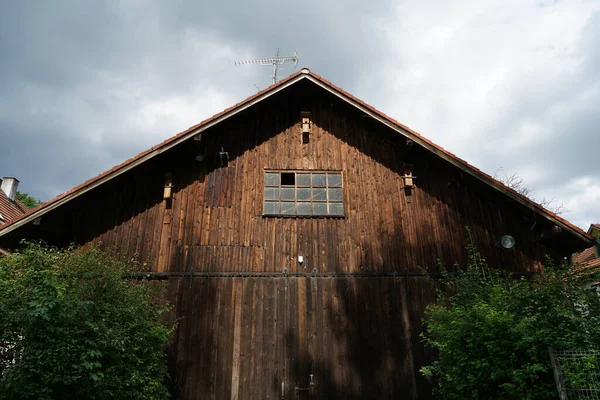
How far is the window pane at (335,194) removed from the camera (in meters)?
9.85

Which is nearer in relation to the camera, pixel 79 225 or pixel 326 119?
pixel 79 225

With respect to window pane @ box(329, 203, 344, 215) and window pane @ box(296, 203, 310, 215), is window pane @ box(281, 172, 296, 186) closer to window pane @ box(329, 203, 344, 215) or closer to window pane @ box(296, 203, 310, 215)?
window pane @ box(296, 203, 310, 215)

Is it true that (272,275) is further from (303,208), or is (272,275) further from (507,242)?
(507,242)

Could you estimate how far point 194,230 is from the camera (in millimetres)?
9359

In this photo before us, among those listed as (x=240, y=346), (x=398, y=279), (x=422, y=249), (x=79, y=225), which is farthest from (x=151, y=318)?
(x=422, y=249)

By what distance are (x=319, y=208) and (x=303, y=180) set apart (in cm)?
86

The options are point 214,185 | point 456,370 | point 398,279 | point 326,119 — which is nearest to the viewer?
point 456,370

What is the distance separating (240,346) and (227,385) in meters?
0.80

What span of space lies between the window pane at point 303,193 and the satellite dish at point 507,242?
4843 millimetres

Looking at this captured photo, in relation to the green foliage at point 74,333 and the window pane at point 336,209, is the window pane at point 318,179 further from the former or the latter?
the green foliage at point 74,333

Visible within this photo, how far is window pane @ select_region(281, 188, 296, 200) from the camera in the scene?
980 cm

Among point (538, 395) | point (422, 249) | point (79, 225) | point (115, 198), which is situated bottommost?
point (538, 395)

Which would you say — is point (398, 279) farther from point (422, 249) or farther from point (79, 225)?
point (79, 225)

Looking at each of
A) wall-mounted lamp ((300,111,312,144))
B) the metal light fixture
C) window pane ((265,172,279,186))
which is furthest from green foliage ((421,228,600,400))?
wall-mounted lamp ((300,111,312,144))
